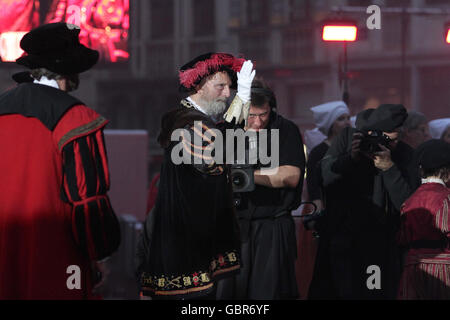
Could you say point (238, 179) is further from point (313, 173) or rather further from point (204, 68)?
point (313, 173)

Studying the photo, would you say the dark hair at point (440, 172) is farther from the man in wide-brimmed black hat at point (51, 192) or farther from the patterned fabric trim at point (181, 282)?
the man in wide-brimmed black hat at point (51, 192)

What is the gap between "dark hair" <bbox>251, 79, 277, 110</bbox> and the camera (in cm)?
495

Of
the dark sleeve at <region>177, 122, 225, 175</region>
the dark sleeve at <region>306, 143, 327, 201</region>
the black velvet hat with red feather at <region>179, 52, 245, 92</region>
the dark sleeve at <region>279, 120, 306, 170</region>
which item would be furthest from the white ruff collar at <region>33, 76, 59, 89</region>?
the dark sleeve at <region>306, 143, 327, 201</region>

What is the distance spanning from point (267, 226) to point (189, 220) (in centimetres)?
91

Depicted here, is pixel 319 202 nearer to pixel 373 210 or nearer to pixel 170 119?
pixel 373 210

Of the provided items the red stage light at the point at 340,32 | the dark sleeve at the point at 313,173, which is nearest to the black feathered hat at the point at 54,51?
the dark sleeve at the point at 313,173

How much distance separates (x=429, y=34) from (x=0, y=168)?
113 feet

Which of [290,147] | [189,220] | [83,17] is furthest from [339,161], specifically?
[83,17]

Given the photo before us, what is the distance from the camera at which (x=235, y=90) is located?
4.70 metres

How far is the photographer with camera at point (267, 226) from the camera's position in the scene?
482cm

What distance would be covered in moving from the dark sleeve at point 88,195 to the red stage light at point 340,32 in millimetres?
8711

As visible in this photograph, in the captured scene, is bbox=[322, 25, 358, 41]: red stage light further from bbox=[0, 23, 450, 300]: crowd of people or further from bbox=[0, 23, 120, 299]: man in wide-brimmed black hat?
bbox=[0, 23, 120, 299]: man in wide-brimmed black hat
